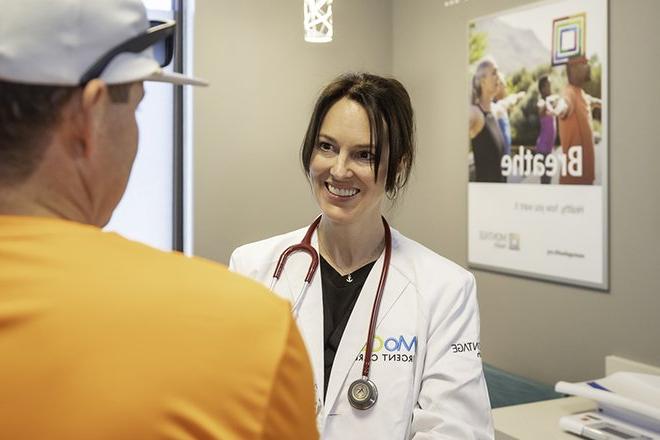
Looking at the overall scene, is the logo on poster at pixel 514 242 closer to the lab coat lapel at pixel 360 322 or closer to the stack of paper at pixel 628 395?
the stack of paper at pixel 628 395

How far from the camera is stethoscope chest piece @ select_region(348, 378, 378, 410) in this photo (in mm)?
1490

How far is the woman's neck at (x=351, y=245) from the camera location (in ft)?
5.61

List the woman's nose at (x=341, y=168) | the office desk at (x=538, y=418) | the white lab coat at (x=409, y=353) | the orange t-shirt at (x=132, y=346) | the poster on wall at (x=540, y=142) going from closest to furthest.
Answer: the orange t-shirt at (x=132, y=346), the white lab coat at (x=409, y=353), the woman's nose at (x=341, y=168), the office desk at (x=538, y=418), the poster on wall at (x=540, y=142)

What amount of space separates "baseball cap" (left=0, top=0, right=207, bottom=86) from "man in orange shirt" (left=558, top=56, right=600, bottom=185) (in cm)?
221

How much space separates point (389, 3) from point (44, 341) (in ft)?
11.1

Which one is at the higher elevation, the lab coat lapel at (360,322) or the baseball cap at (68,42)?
the baseball cap at (68,42)

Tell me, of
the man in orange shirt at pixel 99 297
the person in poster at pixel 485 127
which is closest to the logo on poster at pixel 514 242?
the person in poster at pixel 485 127

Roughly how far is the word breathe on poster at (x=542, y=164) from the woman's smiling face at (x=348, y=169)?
1.17 meters

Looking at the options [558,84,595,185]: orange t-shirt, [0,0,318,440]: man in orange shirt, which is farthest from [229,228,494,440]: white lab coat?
[558,84,595,185]: orange t-shirt

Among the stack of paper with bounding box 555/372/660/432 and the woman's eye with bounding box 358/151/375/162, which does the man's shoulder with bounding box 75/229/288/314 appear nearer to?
the woman's eye with bounding box 358/151/375/162

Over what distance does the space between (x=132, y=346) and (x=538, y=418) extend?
200 cm

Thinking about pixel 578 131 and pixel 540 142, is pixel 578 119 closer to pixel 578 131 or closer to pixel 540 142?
pixel 578 131

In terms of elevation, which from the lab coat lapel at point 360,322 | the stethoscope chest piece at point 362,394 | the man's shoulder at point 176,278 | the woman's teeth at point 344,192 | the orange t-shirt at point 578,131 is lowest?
the stethoscope chest piece at point 362,394

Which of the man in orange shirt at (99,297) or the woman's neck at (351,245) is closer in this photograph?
the man in orange shirt at (99,297)
